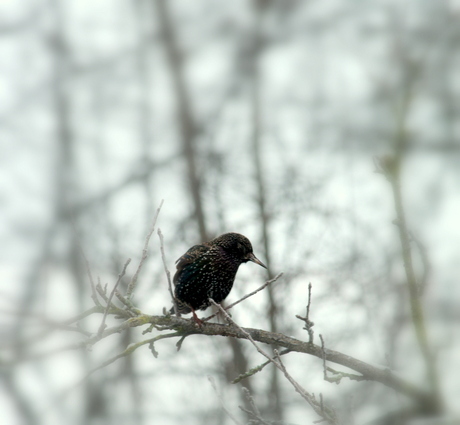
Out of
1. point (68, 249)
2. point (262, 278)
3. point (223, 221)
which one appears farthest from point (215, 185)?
point (68, 249)

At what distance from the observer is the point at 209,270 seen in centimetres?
417

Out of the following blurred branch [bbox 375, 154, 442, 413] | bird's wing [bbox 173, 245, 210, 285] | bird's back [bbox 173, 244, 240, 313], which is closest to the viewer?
blurred branch [bbox 375, 154, 442, 413]

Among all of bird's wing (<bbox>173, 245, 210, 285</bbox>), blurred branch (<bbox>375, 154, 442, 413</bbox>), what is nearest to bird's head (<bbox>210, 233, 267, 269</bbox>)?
bird's wing (<bbox>173, 245, 210, 285</bbox>)

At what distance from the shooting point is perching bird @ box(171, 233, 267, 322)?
412 cm

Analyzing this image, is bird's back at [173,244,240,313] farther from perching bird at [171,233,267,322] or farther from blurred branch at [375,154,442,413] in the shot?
blurred branch at [375,154,442,413]

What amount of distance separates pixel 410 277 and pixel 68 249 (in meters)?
9.89

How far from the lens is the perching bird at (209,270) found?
412cm

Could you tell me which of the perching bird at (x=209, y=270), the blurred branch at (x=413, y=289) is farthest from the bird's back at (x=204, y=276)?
the blurred branch at (x=413, y=289)

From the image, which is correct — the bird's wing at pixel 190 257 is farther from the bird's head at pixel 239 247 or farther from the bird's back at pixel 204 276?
the bird's head at pixel 239 247

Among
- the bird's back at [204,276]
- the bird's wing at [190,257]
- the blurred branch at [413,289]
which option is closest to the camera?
the blurred branch at [413,289]

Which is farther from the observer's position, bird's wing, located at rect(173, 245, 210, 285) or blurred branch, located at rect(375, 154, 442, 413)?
bird's wing, located at rect(173, 245, 210, 285)

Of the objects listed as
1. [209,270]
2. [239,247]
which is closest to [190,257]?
[209,270]

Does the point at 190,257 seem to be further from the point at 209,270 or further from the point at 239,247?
the point at 239,247

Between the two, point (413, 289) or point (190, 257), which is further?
point (190, 257)
